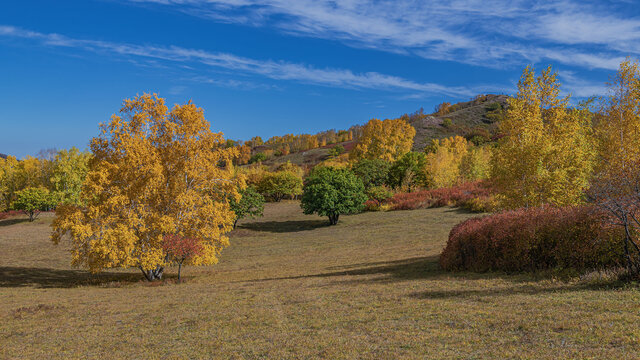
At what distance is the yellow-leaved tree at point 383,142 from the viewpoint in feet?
254

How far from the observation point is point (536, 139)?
2041 centimetres

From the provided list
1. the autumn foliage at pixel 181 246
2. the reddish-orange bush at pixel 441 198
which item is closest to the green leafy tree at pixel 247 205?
the reddish-orange bush at pixel 441 198

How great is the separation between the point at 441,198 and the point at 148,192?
37755mm

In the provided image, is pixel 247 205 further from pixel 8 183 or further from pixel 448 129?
pixel 448 129

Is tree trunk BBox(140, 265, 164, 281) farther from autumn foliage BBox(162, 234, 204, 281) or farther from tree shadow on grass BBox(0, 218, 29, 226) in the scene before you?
tree shadow on grass BBox(0, 218, 29, 226)

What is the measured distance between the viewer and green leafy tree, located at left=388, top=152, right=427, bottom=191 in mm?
67938

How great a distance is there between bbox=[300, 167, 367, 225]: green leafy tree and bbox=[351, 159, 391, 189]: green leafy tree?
17.8 metres

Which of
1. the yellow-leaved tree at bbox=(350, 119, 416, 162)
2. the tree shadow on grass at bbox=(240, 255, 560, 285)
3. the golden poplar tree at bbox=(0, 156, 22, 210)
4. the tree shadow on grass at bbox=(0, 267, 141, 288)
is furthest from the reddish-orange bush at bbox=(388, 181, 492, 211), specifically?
the golden poplar tree at bbox=(0, 156, 22, 210)

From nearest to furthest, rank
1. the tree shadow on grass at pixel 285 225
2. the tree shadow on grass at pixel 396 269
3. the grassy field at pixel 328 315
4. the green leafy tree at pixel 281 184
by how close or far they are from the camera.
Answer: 1. the grassy field at pixel 328 315
2. the tree shadow on grass at pixel 396 269
3. the tree shadow on grass at pixel 285 225
4. the green leafy tree at pixel 281 184

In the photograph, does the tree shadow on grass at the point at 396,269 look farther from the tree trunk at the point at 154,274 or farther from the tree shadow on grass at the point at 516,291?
the tree trunk at the point at 154,274

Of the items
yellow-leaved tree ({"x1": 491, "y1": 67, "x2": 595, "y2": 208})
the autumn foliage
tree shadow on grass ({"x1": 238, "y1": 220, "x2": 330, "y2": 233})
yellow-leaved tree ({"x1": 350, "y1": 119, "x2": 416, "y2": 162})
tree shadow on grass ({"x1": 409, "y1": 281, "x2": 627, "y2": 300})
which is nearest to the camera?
tree shadow on grass ({"x1": 409, "y1": 281, "x2": 627, "y2": 300})

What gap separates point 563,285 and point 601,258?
7.88 ft

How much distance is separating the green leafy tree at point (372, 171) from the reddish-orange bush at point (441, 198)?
445 inches

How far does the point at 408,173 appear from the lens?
221 ft
